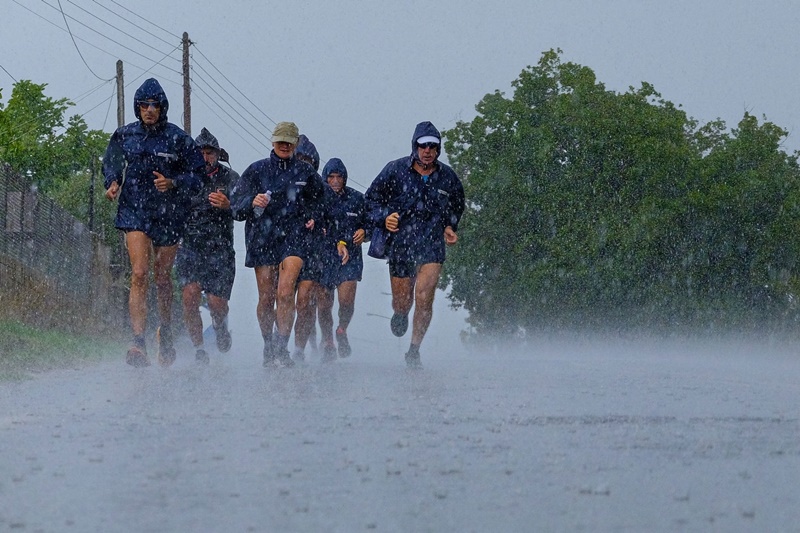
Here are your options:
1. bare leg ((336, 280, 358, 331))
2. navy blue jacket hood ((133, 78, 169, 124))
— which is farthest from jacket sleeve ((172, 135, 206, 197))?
bare leg ((336, 280, 358, 331))

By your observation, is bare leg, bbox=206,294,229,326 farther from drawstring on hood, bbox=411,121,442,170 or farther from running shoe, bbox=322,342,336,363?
drawstring on hood, bbox=411,121,442,170

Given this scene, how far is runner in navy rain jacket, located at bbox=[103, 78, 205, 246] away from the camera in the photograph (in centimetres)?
1158

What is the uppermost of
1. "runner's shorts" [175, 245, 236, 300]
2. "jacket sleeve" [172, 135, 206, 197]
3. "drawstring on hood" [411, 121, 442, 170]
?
"drawstring on hood" [411, 121, 442, 170]

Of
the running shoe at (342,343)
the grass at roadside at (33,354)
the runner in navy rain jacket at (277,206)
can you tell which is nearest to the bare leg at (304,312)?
the runner in navy rain jacket at (277,206)

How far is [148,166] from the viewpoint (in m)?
11.6

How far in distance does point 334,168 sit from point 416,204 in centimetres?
267

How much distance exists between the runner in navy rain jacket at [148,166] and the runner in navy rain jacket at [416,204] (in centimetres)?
179

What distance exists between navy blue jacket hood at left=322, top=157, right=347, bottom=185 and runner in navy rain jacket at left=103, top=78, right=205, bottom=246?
139 inches

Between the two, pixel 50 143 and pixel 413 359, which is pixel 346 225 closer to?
pixel 413 359

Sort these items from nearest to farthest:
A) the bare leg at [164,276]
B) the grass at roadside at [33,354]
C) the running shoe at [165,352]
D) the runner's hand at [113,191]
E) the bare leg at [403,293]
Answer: the grass at roadside at [33,354], the runner's hand at [113,191], the running shoe at [165,352], the bare leg at [164,276], the bare leg at [403,293]

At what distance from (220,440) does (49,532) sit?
6.34 ft

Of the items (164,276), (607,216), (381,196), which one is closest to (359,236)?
(381,196)

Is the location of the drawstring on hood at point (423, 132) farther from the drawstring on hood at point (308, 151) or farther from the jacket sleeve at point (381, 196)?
the drawstring on hood at point (308, 151)

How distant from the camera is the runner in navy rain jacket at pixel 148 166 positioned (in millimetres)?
11578
